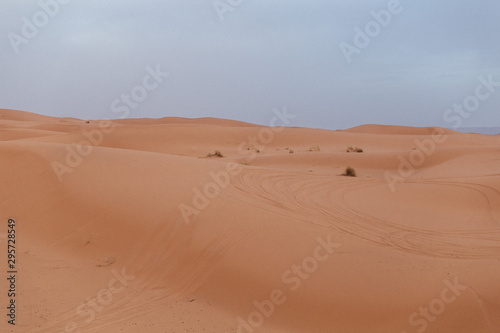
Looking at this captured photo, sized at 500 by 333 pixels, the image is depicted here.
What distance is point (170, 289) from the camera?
222 inches

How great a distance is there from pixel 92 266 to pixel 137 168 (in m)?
3.27

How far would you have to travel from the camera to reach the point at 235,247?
6262 millimetres

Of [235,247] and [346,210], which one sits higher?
[346,210]

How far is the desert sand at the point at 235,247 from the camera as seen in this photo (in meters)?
4.93

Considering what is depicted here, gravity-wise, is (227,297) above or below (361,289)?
below

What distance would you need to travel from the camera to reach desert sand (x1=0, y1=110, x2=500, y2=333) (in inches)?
194

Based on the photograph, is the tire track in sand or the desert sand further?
the tire track in sand

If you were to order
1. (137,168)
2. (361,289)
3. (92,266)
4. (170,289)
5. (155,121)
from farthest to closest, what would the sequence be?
1. (155,121)
2. (137,168)
3. (92,266)
4. (170,289)
5. (361,289)

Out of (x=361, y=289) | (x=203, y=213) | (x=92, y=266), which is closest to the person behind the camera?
(x=361, y=289)

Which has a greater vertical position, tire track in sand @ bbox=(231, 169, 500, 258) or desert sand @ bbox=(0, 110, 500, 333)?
tire track in sand @ bbox=(231, 169, 500, 258)

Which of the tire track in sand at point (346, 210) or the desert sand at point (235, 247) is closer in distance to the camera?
the desert sand at point (235, 247)

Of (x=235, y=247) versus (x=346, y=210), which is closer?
(x=235, y=247)

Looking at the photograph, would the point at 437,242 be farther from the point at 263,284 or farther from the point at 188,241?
the point at 188,241

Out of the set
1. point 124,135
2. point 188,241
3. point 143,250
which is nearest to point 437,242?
point 188,241
